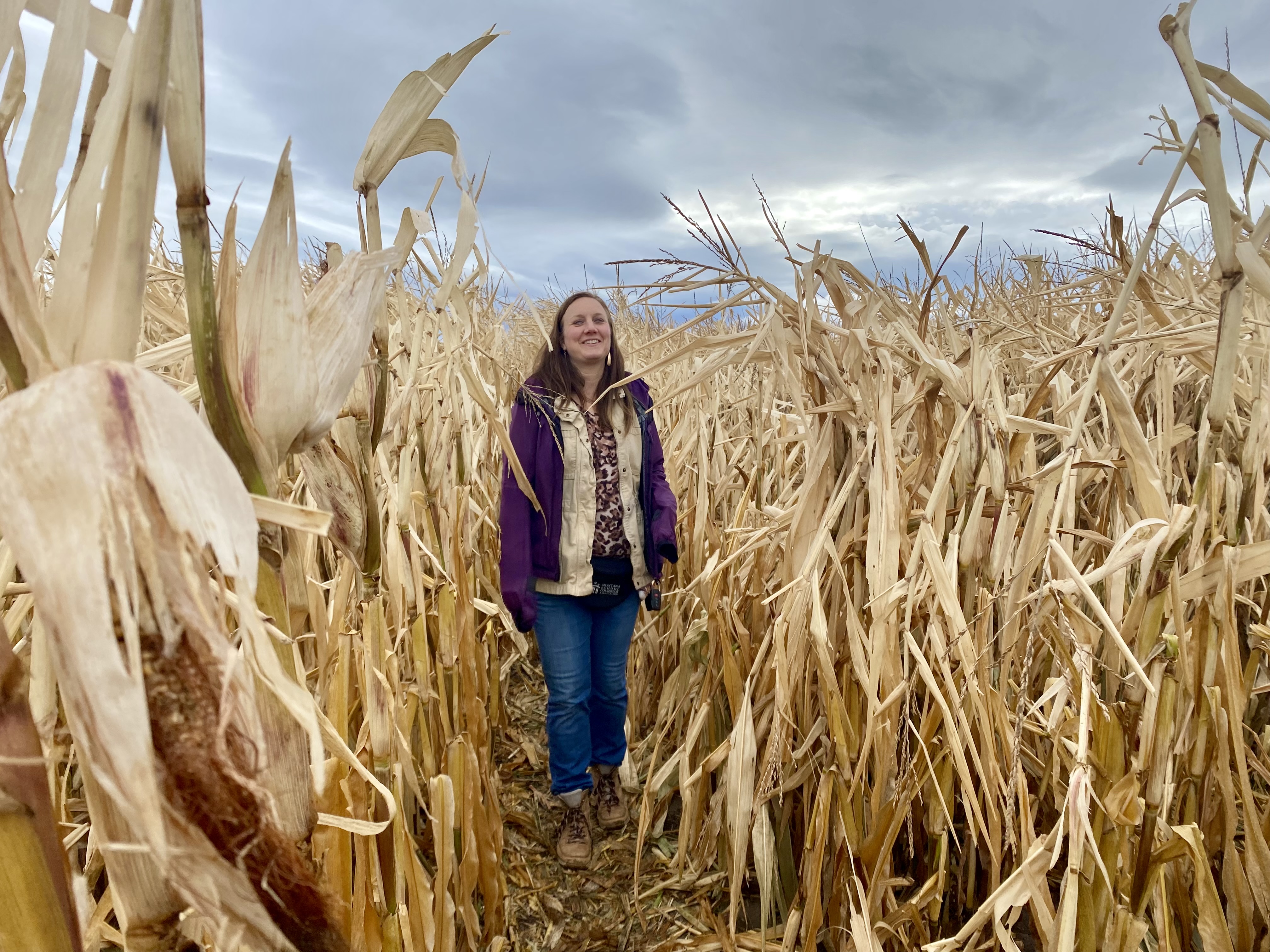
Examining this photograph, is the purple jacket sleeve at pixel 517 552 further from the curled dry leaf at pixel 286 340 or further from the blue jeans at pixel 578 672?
the curled dry leaf at pixel 286 340

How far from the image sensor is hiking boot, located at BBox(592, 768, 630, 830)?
2.21m

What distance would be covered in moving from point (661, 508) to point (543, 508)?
0.39 metres

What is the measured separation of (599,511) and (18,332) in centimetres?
183

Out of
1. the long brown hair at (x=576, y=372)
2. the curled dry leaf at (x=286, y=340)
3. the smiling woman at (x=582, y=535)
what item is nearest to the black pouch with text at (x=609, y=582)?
the smiling woman at (x=582, y=535)

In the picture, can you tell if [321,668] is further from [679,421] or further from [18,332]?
[679,421]

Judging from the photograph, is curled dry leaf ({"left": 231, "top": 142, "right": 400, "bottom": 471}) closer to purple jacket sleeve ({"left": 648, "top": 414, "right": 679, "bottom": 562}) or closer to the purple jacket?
the purple jacket

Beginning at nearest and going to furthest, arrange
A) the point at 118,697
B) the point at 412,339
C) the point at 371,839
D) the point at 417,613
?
1. the point at 118,697
2. the point at 371,839
3. the point at 417,613
4. the point at 412,339

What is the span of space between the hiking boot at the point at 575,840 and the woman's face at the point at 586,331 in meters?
1.38

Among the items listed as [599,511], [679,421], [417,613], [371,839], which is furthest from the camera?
[679,421]

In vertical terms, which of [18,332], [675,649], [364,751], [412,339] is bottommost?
[675,649]

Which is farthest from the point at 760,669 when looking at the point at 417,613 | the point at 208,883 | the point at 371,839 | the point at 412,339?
the point at 208,883

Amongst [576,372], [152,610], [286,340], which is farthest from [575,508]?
[152,610]

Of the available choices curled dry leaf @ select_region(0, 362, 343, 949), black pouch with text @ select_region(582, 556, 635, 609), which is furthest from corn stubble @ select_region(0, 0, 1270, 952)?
black pouch with text @ select_region(582, 556, 635, 609)

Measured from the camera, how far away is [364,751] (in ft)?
3.08
